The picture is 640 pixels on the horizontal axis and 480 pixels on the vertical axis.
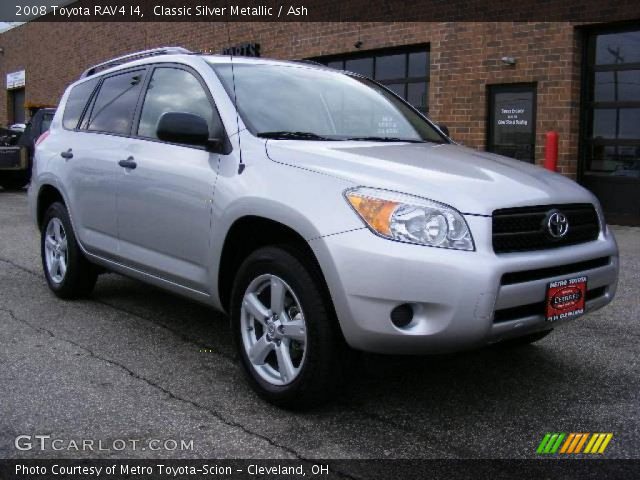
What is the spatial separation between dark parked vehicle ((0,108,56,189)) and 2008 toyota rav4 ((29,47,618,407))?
12.3m

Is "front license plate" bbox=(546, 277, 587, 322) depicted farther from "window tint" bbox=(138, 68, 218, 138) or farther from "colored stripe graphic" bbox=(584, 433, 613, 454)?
"window tint" bbox=(138, 68, 218, 138)

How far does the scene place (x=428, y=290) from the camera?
9.75 feet

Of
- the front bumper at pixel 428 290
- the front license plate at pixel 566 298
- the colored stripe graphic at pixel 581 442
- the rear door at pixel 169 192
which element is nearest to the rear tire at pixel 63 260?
the rear door at pixel 169 192

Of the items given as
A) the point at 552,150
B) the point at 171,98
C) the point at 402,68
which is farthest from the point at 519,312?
the point at 402,68

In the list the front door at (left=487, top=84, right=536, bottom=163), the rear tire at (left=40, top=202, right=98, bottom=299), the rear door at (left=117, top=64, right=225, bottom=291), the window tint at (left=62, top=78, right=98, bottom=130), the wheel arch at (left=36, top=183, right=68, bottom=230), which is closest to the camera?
the rear door at (left=117, top=64, right=225, bottom=291)

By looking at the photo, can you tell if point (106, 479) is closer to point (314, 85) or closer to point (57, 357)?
point (57, 357)

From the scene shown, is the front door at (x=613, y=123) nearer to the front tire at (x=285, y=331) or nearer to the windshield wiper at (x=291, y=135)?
the windshield wiper at (x=291, y=135)

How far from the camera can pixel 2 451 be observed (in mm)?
2994

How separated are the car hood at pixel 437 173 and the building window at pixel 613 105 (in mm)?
7792

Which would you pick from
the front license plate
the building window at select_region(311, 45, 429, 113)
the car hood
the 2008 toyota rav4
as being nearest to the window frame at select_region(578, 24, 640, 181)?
the building window at select_region(311, 45, 429, 113)

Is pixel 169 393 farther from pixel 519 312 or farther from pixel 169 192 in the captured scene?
pixel 519 312

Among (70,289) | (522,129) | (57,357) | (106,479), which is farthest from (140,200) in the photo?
(522,129)

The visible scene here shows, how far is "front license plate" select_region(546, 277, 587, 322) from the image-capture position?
A: 10.7 ft

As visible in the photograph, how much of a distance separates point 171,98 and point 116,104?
2.65 ft
